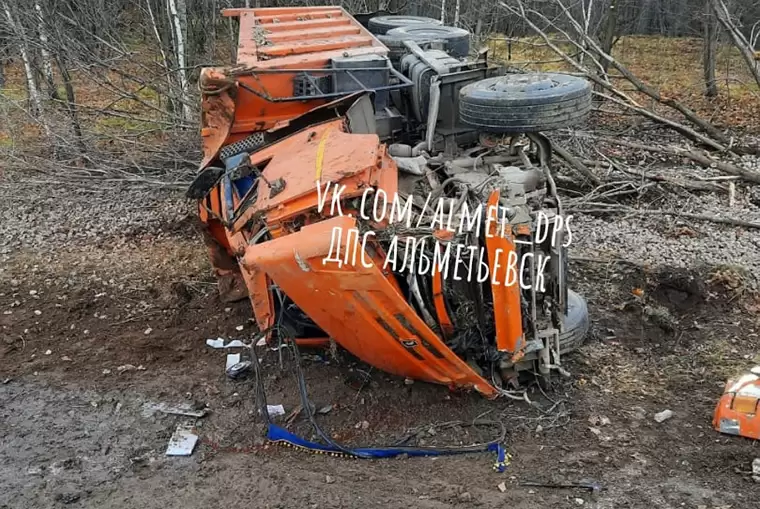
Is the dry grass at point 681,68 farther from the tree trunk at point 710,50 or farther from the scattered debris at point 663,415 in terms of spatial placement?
the scattered debris at point 663,415

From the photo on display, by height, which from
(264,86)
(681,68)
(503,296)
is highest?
(264,86)

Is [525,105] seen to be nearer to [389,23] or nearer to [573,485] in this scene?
[573,485]

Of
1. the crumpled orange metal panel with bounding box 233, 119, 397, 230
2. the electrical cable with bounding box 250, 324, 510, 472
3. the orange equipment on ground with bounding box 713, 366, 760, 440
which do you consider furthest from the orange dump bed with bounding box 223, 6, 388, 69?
the orange equipment on ground with bounding box 713, 366, 760, 440

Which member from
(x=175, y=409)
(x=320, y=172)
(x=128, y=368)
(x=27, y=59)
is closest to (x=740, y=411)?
(x=320, y=172)

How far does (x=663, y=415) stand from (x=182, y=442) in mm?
2798

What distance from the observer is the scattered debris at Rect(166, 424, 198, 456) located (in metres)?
4.24

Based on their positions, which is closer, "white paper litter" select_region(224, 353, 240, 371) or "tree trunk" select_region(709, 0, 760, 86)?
"white paper litter" select_region(224, 353, 240, 371)

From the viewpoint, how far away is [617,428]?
424 cm

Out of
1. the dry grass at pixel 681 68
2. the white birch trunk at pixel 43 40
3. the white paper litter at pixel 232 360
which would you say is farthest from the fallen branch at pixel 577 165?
the white birch trunk at pixel 43 40

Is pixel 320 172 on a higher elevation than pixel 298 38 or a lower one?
lower

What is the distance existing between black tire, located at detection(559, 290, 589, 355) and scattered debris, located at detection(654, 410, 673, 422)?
72 centimetres

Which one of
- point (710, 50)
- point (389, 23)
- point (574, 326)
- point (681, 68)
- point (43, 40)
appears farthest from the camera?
point (681, 68)

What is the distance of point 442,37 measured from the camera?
625cm

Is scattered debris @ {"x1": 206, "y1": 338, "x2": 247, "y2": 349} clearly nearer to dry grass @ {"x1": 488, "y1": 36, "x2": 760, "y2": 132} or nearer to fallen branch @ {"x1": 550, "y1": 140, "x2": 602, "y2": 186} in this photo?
fallen branch @ {"x1": 550, "y1": 140, "x2": 602, "y2": 186}
